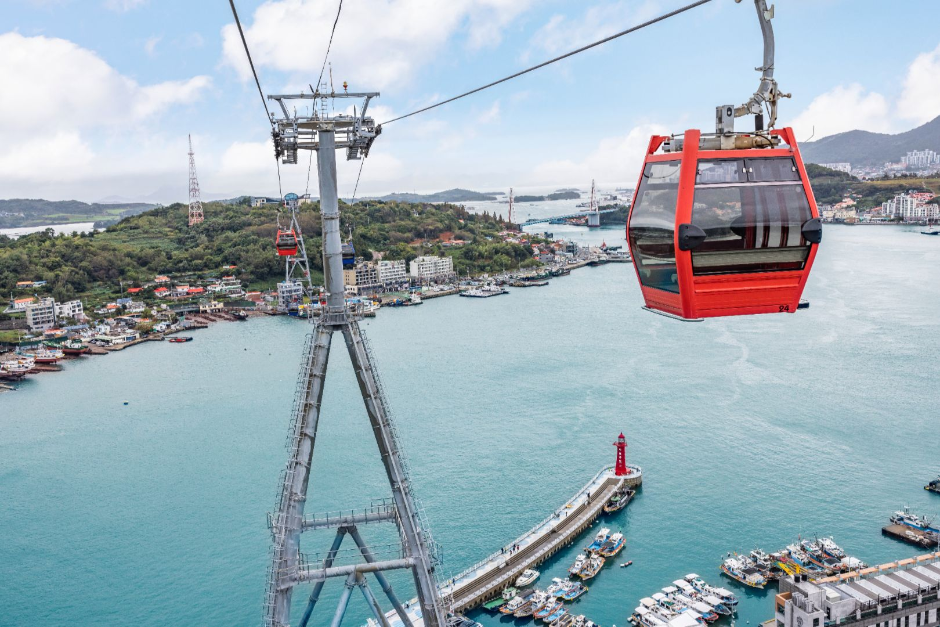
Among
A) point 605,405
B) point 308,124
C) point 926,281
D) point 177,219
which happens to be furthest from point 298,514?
point 177,219

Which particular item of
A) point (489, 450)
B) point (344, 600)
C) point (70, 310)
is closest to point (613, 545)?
point (489, 450)

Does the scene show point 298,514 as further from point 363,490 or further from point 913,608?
point 363,490

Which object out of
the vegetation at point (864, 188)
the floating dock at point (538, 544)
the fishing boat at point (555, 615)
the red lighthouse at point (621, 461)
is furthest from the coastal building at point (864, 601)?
the vegetation at point (864, 188)

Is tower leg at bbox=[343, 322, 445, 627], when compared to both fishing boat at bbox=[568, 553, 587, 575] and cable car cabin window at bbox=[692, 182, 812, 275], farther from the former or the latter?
fishing boat at bbox=[568, 553, 587, 575]

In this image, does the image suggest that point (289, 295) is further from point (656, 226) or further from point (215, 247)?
point (656, 226)

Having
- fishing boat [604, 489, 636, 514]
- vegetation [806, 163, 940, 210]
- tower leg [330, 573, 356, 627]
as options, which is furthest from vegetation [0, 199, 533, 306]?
vegetation [806, 163, 940, 210]
